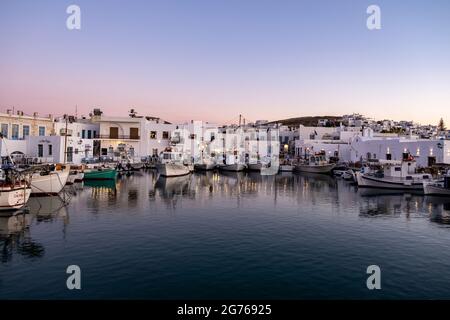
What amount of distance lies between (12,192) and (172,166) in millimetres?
32004

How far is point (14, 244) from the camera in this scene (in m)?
17.5

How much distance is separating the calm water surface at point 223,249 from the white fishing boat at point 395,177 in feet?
35.5

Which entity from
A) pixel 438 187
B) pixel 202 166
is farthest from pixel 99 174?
pixel 438 187

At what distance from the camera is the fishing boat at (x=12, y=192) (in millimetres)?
24266

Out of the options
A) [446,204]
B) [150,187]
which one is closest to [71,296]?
[150,187]

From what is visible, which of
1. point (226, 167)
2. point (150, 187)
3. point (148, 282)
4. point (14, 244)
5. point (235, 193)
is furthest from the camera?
point (226, 167)

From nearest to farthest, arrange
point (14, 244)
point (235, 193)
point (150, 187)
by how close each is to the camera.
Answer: point (14, 244) < point (235, 193) < point (150, 187)

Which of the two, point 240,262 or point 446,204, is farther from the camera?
point 446,204

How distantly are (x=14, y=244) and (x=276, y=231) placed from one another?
49.2 feet

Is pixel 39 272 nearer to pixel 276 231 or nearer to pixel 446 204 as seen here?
pixel 276 231

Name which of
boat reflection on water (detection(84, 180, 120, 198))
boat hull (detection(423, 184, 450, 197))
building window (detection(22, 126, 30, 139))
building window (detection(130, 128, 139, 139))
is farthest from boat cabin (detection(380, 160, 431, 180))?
building window (detection(22, 126, 30, 139))

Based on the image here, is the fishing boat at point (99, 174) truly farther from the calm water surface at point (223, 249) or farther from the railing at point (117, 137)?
the railing at point (117, 137)

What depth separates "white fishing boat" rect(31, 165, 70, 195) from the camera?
32.2 meters

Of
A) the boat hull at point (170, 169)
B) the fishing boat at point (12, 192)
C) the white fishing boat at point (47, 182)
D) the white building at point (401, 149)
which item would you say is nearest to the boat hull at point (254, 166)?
the boat hull at point (170, 169)
